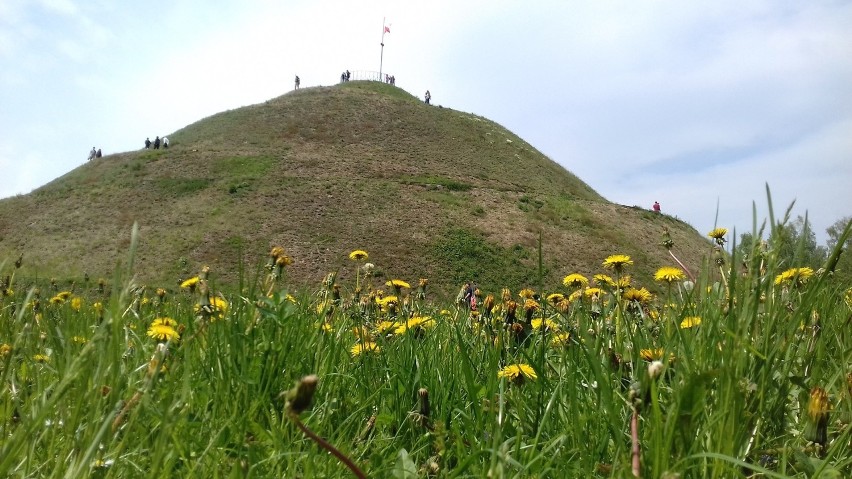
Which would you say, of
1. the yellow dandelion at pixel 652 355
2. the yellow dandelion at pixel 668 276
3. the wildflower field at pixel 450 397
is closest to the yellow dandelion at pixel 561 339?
the wildflower field at pixel 450 397

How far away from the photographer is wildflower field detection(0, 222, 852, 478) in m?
0.77

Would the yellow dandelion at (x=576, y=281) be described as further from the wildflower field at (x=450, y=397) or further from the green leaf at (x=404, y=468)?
the green leaf at (x=404, y=468)

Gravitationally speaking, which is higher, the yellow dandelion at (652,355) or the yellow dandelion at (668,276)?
the yellow dandelion at (668,276)

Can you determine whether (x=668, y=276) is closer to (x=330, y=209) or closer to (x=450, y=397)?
(x=450, y=397)

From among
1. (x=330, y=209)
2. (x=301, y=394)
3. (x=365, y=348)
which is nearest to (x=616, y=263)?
(x=365, y=348)

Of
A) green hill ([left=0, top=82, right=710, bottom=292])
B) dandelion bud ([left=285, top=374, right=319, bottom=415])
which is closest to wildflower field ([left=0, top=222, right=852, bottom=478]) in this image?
dandelion bud ([left=285, top=374, right=319, bottom=415])

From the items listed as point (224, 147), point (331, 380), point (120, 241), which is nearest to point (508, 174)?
point (224, 147)

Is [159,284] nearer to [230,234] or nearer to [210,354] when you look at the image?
[230,234]

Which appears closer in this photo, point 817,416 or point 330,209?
point 817,416

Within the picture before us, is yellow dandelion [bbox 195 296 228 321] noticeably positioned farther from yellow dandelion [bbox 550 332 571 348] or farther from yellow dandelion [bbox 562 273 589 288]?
yellow dandelion [bbox 562 273 589 288]

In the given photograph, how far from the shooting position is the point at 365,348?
1.55 metres

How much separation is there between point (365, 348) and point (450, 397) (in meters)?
0.26

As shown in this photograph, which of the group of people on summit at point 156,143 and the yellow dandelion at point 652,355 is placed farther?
the group of people on summit at point 156,143

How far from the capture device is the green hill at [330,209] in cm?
2555
